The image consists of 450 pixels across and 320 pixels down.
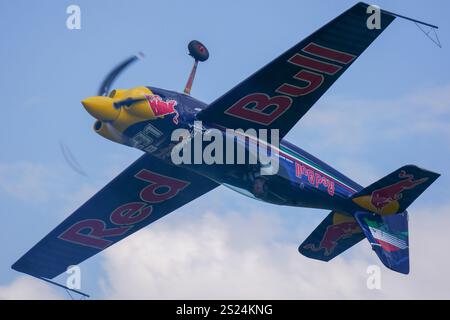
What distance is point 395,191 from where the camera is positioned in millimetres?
23781

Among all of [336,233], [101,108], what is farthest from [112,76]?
[336,233]

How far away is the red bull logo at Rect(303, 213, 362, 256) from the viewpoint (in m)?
24.8

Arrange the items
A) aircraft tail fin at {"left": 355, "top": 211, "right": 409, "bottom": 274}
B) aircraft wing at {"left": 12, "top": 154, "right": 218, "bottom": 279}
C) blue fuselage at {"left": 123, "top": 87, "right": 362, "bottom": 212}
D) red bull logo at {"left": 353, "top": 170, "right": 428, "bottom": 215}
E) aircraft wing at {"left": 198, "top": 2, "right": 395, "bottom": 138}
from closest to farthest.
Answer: aircraft wing at {"left": 198, "top": 2, "right": 395, "bottom": 138} < blue fuselage at {"left": 123, "top": 87, "right": 362, "bottom": 212} < red bull logo at {"left": 353, "top": 170, "right": 428, "bottom": 215} < aircraft tail fin at {"left": 355, "top": 211, "right": 409, "bottom": 274} < aircraft wing at {"left": 12, "top": 154, "right": 218, "bottom": 279}

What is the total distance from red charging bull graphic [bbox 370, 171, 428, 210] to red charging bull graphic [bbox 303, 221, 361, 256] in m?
1.03

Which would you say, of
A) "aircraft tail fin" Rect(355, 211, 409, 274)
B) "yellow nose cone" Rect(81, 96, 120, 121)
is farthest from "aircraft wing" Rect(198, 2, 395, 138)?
"aircraft tail fin" Rect(355, 211, 409, 274)

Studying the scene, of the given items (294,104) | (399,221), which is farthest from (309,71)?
(399,221)

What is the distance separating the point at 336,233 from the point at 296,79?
5324 millimetres

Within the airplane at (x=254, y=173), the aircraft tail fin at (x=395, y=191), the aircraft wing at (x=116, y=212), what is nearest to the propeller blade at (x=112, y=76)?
the airplane at (x=254, y=173)

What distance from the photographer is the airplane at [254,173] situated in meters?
21.3

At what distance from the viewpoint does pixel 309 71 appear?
21.6 meters

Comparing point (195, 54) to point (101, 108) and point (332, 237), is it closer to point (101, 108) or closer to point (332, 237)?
point (101, 108)

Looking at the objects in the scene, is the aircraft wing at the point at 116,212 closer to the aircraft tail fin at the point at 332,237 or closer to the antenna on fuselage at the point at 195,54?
the antenna on fuselage at the point at 195,54

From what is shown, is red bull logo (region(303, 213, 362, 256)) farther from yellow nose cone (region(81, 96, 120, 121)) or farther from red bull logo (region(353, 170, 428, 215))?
yellow nose cone (region(81, 96, 120, 121))
